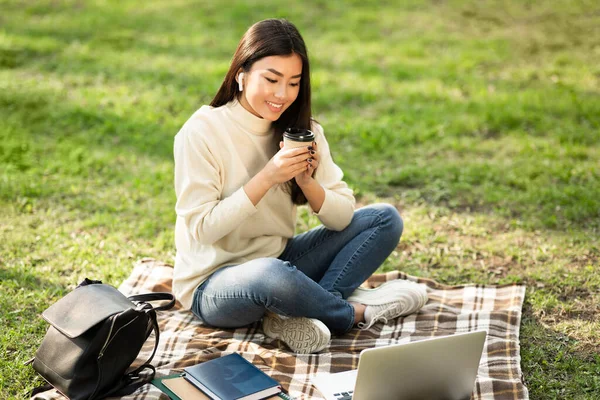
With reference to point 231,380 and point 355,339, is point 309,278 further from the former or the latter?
point 231,380

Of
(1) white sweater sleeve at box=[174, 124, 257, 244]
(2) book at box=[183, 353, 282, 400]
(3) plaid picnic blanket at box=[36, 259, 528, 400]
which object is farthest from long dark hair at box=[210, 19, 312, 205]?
(2) book at box=[183, 353, 282, 400]

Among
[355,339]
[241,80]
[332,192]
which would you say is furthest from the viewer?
[332,192]

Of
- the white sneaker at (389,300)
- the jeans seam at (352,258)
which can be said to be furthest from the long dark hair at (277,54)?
the white sneaker at (389,300)

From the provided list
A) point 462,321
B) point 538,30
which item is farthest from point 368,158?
point 538,30

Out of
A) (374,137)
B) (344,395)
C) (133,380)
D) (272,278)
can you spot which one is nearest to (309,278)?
(272,278)

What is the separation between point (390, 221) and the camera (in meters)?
3.98

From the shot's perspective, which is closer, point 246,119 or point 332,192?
point 246,119

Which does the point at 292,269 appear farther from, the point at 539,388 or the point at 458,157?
the point at 458,157

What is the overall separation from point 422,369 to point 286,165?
1128mm

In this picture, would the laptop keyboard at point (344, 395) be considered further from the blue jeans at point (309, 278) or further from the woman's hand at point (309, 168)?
the woman's hand at point (309, 168)

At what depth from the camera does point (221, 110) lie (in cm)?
374

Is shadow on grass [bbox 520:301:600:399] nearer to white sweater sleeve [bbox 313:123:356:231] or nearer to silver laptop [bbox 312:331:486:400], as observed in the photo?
silver laptop [bbox 312:331:486:400]

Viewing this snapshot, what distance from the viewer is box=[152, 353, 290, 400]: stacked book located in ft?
10.2

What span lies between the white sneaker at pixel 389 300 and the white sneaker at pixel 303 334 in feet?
1.17
